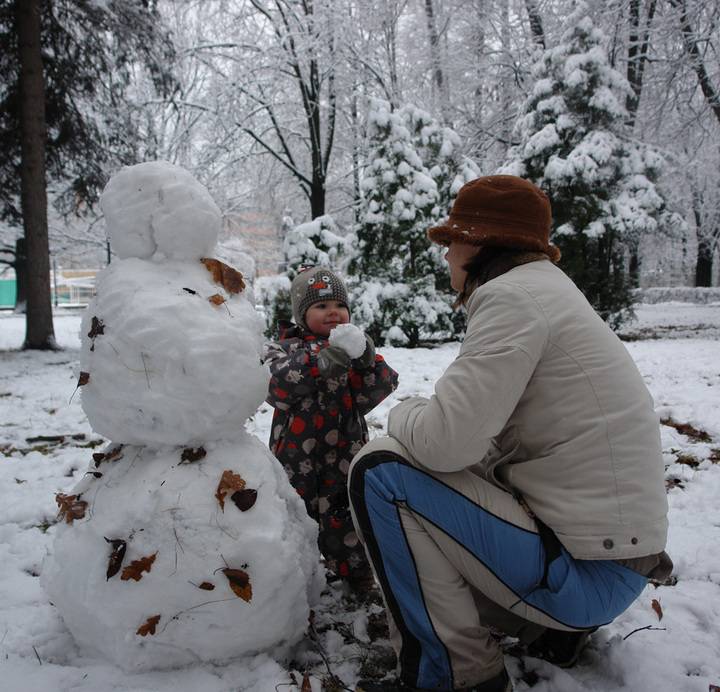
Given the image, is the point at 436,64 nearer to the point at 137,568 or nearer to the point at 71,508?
the point at 71,508

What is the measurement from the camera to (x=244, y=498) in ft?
5.47

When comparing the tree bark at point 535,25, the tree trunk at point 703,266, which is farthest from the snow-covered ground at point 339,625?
the tree trunk at point 703,266

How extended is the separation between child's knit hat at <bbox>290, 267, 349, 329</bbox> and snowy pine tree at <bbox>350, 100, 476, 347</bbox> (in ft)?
20.2

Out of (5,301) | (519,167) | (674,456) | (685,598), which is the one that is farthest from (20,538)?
(5,301)

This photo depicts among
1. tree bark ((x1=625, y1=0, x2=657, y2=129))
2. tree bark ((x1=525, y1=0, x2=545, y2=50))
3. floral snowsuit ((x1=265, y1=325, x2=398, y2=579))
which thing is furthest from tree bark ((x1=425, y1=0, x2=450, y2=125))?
floral snowsuit ((x1=265, y1=325, x2=398, y2=579))

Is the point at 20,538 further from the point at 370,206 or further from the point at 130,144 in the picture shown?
the point at 130,144

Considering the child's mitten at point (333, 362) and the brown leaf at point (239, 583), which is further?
the child's mitten at point (333, 362)

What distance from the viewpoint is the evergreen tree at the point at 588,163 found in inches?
388

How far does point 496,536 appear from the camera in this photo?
150 centimetres

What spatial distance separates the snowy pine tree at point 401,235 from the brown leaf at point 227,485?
710 centimetres

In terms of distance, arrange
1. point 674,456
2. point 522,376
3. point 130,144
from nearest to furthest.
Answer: point 522,376 → point 674,456 → point 130,144

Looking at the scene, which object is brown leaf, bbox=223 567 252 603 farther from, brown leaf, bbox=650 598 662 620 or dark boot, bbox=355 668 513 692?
brown leaf, bbox=650 598 662 620

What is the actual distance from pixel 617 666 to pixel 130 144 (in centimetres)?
1059

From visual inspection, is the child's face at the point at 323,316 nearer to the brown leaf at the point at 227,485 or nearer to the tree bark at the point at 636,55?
the brown leaf at the point at 227,485
